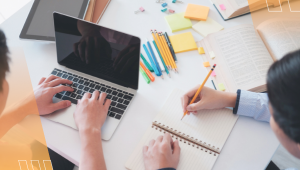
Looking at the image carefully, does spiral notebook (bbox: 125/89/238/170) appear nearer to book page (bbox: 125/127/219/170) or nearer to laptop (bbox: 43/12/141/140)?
book page (bbox: 125/127/219/170)

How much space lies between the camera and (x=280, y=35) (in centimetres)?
92

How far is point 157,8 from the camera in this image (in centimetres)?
106

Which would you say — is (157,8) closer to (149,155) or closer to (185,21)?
(185,21)

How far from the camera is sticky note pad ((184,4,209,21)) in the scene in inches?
39.8

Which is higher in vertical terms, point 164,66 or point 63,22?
point 63,22

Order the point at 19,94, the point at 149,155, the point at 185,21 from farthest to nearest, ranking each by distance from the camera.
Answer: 1. the point at 185,21
2. the point at 19,94
3. the point at 149,155

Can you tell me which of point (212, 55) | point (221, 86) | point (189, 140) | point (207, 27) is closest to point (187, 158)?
point (189, 140)

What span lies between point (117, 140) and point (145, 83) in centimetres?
24

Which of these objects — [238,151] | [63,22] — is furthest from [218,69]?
[63,22]

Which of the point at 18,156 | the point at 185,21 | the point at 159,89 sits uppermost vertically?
the point at 185,21

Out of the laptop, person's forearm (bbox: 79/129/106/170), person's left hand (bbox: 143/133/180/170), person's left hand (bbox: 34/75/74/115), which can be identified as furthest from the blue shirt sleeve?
person's left hand (bbox: 34/75/74/115)

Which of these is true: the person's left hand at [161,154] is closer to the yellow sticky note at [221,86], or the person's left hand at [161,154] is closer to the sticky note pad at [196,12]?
the yellow sticky note at [221,86]

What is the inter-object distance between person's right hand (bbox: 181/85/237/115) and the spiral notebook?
0.03 meters

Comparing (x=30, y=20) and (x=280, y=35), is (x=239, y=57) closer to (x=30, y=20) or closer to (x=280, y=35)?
(x=280, y=35)
